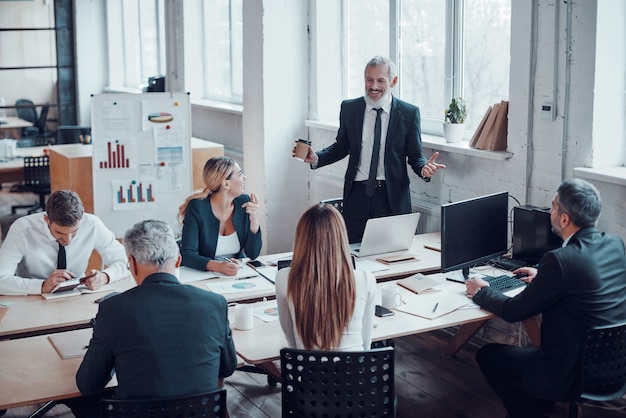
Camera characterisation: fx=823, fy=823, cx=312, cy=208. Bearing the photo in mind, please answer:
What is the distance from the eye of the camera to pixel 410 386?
4.81 metres

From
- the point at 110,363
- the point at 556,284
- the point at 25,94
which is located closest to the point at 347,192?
the point at 556,284

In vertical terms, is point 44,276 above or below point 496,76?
below

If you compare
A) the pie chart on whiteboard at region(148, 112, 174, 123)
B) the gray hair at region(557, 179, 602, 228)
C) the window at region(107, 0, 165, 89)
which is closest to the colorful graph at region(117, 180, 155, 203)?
the pie chart on whiteboard at region(148, 112, 174, 123)

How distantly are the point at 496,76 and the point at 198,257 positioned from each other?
7.87 ft

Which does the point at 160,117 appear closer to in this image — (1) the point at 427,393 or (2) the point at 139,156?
(2) the point at 139,156

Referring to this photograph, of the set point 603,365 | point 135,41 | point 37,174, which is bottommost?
point 603,365

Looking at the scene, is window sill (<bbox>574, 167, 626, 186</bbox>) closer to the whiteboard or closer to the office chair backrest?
the whiteboard

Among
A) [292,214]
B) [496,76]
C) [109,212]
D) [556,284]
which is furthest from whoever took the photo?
[292,214]

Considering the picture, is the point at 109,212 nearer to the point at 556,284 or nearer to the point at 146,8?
the point at 556,284

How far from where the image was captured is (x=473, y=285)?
4070 millimetres

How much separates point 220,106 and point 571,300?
5.89m

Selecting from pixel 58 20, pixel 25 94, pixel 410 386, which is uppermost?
pixel 58 20

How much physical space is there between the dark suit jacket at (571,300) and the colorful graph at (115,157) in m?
3.73

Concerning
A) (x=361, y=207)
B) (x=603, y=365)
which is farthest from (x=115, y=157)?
(x=603, y=365)
